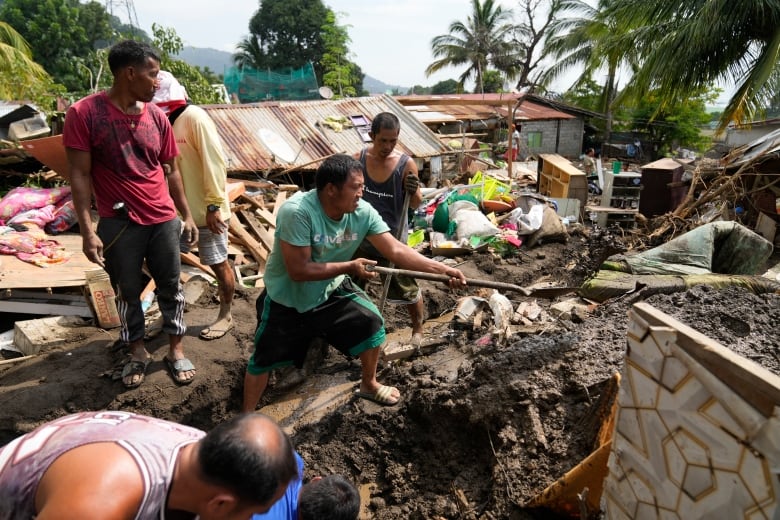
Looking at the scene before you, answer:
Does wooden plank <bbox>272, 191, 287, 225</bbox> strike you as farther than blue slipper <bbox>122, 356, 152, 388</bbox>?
Yes

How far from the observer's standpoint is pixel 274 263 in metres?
3.16

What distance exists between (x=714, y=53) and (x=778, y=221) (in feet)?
12.2

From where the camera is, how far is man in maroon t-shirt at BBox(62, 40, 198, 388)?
303 centimetres

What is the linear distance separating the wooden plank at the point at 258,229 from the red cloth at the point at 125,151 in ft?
10.7

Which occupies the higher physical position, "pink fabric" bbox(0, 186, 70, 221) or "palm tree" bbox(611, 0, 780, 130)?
"palm tree" bbox(611, 0, 780, 130)

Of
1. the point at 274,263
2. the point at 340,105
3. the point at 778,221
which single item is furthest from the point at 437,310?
the point at 340,105

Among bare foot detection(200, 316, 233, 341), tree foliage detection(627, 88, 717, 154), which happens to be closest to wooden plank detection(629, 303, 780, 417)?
bare foot detection(200, 316, 233, 341)

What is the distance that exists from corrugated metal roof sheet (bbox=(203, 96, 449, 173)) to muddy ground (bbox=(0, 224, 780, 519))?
6135mm

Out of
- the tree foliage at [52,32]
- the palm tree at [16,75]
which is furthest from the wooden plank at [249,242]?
the tree foliage at [52,32]

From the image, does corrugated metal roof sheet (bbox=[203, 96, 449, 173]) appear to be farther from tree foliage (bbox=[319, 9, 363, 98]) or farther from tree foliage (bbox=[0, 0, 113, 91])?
tree foliage (bbox=[0, 0, 113, 91])

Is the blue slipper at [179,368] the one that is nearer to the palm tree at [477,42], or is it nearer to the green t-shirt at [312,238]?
the green t-shirt at [312,238]

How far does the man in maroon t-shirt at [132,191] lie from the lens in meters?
3.03

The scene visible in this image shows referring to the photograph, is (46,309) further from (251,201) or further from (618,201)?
(618,201)

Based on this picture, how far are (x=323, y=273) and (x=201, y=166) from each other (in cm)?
161
